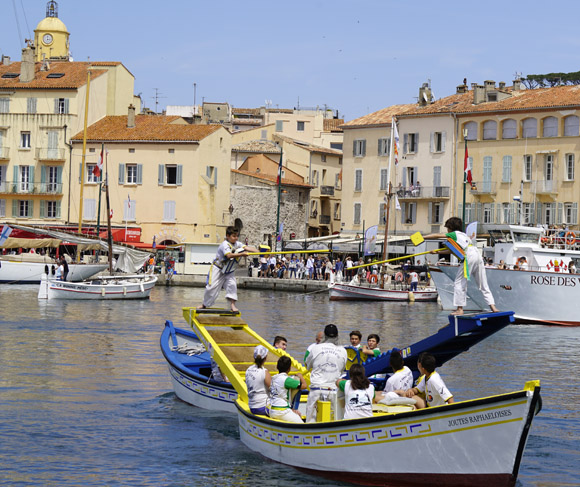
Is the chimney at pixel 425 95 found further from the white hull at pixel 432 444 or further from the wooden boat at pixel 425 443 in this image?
the white hull at pixel 432 444

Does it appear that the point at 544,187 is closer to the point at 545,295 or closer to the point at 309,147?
the point at 545,295

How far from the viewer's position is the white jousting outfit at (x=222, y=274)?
19.6m

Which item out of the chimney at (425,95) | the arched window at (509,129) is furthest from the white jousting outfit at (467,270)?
the chimney at (425,95)

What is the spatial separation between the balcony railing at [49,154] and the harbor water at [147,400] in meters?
36.6

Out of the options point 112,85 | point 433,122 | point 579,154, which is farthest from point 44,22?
point 579,154

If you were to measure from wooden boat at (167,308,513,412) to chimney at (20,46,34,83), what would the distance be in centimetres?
6026

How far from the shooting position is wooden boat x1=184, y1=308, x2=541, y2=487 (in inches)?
494

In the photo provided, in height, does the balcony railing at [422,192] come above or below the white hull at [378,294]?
above

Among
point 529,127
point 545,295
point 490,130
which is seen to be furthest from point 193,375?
point 490,130

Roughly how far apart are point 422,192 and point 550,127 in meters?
10.6

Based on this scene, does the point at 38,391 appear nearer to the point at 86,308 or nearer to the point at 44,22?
the point at 86,308

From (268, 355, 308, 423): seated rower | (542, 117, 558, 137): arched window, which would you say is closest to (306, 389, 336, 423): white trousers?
(268, 355, 308, 423): seated rower

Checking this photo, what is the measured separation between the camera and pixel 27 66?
262ft

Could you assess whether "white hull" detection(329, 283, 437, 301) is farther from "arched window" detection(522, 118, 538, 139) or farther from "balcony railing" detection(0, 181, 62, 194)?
"balcony railing" detection(0, 181, 62, 194)
